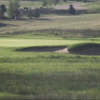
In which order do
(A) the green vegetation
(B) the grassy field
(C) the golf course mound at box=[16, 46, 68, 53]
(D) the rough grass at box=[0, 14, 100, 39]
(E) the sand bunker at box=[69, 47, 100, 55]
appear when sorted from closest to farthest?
(B) the grassy field < (E) the sand bunker at box=[69, 47, 100, 55] < (A) the green vegetation < (C) the golf course mound at box=[16, 46, 68, 53] < (D) the rough grass at box=[0, 14, 100, 39]

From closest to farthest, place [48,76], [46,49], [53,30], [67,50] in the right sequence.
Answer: [48,76]
[67,50]
[46,49]
[53,30]

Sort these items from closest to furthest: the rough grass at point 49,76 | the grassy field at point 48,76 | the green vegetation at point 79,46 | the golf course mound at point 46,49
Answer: the grassy field at point 48,76, the rough grass at point 49,76, the green vegetation at point 79,46, the golf course mound at point 46,49

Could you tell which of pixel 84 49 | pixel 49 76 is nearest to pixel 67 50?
pixel 84 49

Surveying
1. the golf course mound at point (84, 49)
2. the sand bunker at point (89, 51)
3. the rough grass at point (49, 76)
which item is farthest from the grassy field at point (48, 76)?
the sand bunker at point (89, 51)

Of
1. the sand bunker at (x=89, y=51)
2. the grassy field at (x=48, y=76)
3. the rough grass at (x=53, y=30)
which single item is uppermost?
the grassy field at (x=48, y=76)

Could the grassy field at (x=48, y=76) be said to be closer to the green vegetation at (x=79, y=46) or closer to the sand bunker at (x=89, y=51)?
the green vegetation at (x=79, y=46)

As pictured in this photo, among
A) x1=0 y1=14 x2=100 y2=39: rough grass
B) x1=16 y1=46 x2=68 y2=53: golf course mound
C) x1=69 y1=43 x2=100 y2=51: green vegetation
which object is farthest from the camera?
x1=0 y1=14 x2=100 y2=39: rough grass

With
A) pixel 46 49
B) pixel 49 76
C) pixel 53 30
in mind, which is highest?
pixel 49 76

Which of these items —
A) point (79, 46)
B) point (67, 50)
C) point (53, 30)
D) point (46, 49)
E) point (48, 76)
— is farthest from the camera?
point (53, 30)

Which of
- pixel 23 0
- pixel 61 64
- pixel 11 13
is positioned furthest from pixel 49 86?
pixel 23 0

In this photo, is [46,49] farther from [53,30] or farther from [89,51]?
[53,30]

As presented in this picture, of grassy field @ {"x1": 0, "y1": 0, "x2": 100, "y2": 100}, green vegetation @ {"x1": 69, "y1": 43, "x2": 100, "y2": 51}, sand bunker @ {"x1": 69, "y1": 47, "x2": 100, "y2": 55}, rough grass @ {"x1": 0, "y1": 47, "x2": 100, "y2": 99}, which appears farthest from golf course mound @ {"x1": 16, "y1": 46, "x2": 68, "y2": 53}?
rough grass @ {"x1": 0, "y1": 47, "x2": 100, "y2": 99}

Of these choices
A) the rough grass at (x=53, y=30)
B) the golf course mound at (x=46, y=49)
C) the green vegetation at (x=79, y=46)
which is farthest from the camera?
the rough grass at (x=53, y=30)

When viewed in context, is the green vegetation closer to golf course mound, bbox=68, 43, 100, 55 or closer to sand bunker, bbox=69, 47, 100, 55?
golf course mound, bbox=68, 43, 100, 55
